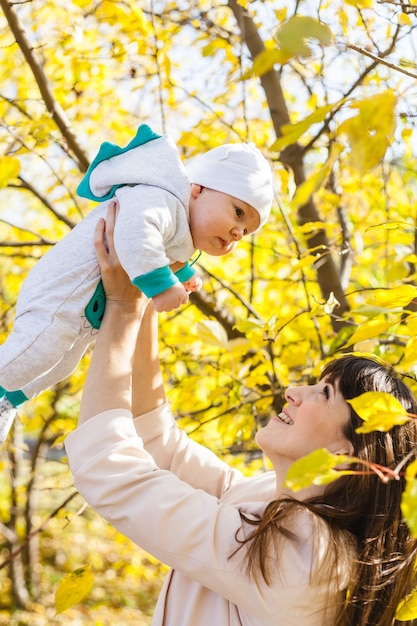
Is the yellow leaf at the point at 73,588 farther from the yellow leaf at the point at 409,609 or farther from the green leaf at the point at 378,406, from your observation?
the green leaf at the point at 378,406

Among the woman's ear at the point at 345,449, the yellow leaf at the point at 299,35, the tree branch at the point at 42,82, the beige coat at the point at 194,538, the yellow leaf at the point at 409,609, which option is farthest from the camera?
the tree branch at the point at 42,82

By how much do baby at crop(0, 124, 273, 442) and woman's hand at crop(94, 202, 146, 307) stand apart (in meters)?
0.04

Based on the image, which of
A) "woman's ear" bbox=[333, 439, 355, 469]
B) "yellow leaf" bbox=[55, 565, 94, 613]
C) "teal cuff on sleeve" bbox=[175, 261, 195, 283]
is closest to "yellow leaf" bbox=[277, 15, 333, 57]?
"woman's ear" bbox=[333, 439, 355, 469]

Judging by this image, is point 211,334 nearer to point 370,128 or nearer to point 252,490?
point 252,490

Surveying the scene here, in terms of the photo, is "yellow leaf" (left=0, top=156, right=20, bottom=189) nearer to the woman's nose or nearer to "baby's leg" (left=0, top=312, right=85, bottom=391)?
"baby's leg" (left=0, top=312, right=85, bottom=391)

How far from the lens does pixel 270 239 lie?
319cm

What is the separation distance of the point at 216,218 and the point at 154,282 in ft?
0.81

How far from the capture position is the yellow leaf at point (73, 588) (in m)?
1.43

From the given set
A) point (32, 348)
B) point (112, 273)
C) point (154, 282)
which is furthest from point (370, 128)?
point (32, 348)

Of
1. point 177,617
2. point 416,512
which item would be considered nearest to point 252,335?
point 177,617

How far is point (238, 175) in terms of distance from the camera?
148cm

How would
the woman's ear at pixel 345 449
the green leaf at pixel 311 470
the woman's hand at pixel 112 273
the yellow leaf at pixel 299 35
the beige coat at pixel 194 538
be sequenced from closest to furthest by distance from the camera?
the yellow leaf at pixel 299 35
the green leaf at pixel 311 470
the beige coat at pixel 194 538
the woman's ear at pixel 345 449
the woman's hand at pixel 112 273

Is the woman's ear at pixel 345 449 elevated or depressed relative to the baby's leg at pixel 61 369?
depressed

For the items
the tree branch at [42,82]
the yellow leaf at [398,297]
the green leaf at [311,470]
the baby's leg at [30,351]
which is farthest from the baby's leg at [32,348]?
the tree branch at [42,82]
